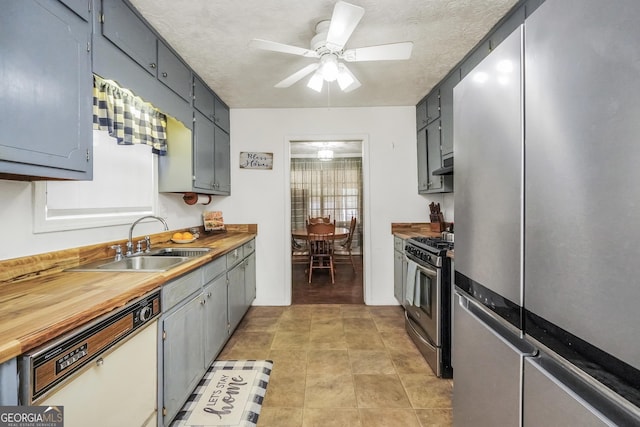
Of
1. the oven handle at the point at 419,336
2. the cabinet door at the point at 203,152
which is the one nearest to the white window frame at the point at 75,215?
the cabinet door at the point at 203,152

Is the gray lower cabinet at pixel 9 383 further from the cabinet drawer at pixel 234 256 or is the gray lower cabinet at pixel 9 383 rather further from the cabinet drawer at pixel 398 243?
the cabinet drawer at pixel 398 243

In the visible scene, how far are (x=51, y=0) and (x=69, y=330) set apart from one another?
1.25 metres

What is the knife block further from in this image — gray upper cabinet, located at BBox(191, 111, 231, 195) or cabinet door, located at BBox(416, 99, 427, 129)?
gray upper cabinet, located at BBox(191, 111, 231, 195)

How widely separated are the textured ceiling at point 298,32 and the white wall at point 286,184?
1.95 ft

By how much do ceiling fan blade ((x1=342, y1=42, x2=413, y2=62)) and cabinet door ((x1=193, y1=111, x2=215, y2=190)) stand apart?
150 centimetres

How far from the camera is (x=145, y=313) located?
1238 millimetres

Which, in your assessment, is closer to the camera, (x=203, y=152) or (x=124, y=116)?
(x=124, y=116)

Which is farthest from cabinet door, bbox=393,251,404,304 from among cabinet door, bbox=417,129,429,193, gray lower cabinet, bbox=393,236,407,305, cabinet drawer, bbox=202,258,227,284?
cabinet drawer, bbox=202,258,227,284

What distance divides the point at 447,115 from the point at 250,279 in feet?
8.75

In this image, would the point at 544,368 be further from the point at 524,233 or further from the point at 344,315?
the point at 344,315

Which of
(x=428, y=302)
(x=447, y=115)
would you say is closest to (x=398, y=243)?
(x=428, y=302)

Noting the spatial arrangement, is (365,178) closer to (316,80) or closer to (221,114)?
(316,80)

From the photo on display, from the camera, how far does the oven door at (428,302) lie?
2012 mm

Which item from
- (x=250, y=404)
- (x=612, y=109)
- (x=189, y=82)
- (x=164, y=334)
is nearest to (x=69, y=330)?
(x=164, y=334)
